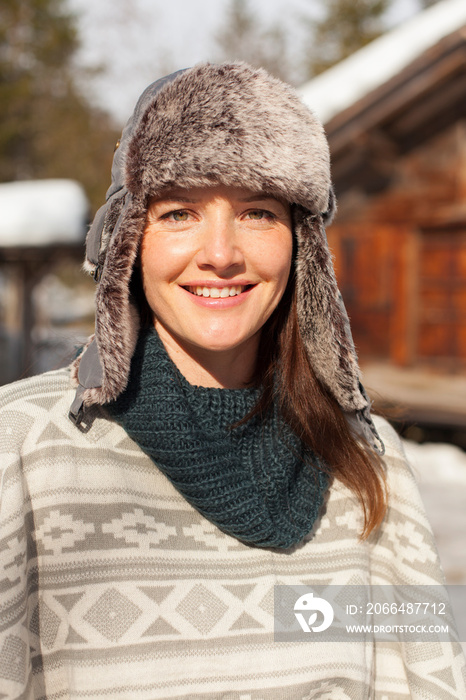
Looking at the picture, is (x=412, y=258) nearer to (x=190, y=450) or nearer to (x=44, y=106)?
(x=190, y=450)

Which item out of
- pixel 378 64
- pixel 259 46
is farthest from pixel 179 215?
pixel 259 46

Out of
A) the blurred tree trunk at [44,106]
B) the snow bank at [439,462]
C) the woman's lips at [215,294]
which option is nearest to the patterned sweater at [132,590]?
the woman's lips at [215,294]

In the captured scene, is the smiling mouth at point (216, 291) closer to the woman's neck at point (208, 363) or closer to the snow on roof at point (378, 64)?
the woman's neck at point (208, 363)

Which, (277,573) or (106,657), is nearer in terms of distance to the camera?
(106,657)

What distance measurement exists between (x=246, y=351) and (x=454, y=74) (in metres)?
6.69

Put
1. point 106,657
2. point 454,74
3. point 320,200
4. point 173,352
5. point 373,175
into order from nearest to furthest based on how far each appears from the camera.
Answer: point 106,657, point 320,200, point 173,352, point 454,74, point 373,175

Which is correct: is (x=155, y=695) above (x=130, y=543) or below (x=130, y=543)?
below

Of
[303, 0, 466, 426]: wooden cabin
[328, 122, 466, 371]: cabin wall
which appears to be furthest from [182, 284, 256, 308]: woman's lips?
[328, 122, 466, 371]: cabin wall

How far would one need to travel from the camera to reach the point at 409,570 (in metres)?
1.92

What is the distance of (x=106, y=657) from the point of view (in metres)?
1.49

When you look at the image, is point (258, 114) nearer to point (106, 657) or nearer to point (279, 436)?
point (279, 436)

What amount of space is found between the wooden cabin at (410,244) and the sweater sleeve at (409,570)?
5898mm

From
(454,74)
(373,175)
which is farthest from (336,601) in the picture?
(373,175)

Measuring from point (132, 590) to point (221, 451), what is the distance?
42cm
